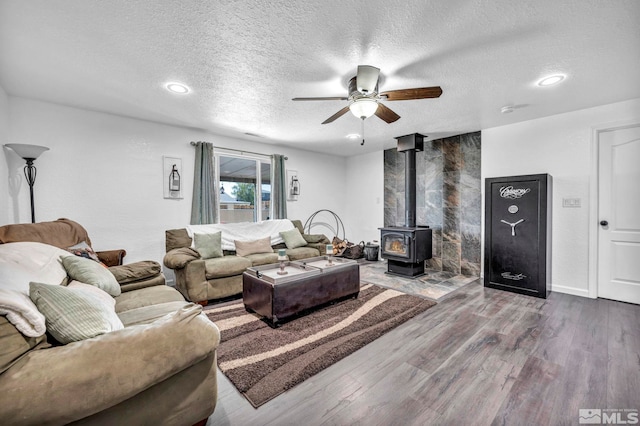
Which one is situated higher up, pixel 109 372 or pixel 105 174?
pixel 105 174

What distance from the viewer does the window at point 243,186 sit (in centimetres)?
462

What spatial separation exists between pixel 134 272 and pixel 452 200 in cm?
472

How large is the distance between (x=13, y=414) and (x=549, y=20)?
10.9 feet

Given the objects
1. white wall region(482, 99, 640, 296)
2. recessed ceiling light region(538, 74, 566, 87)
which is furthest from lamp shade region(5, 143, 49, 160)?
white wall region(482, 99, 640, 296)

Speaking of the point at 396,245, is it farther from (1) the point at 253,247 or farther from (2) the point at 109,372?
(2) the point at 109,372

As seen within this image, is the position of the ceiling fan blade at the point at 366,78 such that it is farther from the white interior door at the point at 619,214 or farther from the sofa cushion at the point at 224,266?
the white interior door at the point at 619,214

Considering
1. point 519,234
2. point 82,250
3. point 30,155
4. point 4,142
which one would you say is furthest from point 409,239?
point 4,142

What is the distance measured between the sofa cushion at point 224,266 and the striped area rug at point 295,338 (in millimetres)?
388

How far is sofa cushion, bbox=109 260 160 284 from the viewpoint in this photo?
241 centimetres

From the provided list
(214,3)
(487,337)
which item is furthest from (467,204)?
(214,3)

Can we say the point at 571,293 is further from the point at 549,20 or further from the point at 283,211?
the point at 283,211

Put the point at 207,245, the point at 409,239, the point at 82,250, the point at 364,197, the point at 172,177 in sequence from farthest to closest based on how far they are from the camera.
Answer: the point at 364,197 < the point at 409,239 < the point at 172,177 < the point at 207,245 < the point at 82,250

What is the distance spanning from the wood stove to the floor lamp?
4595 mm

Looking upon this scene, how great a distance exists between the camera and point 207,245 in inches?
144
